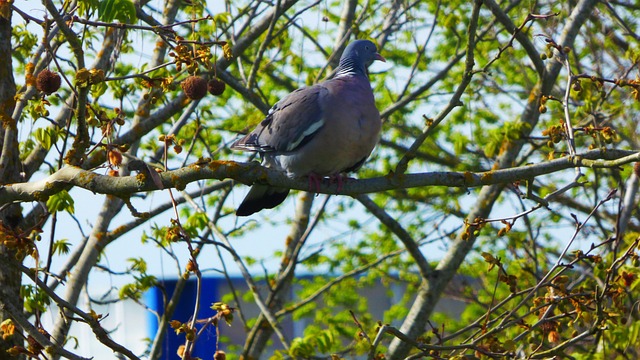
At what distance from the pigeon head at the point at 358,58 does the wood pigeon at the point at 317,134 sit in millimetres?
52

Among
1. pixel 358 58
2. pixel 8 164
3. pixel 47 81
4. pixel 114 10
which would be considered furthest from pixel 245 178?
pixel 358 58

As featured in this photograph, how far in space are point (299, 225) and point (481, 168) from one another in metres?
2.89

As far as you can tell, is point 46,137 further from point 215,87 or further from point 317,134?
point 317,134

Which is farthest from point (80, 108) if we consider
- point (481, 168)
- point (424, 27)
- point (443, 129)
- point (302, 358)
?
point (443, 129)

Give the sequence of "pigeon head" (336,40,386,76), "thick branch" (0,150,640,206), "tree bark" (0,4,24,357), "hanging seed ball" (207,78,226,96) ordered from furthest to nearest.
Answer: "pigeon head" (336,40,386,76) < "tree bark" (0,4,24,357) < "hanging seed ball" (207,78,226,96) < "thick branch" (0,150,640,206)

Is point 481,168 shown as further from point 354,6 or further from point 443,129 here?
point 354,6

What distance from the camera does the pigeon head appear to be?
18.2ft

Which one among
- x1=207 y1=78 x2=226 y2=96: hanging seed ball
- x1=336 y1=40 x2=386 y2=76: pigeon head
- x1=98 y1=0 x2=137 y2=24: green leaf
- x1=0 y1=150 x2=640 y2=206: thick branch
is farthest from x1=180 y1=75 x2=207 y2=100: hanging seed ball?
x1=336 y1=40 x2=386 y2=76: pigeon head

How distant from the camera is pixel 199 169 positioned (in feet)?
11.6

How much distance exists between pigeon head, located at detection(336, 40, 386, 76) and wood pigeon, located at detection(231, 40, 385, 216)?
0.17 feet

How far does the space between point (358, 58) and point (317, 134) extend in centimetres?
74

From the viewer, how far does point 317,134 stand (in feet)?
16.7

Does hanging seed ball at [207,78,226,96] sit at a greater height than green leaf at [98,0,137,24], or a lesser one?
lesser

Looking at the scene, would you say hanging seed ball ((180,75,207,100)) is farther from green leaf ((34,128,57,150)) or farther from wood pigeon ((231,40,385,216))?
wood pigeon ((231,40,385,216))
